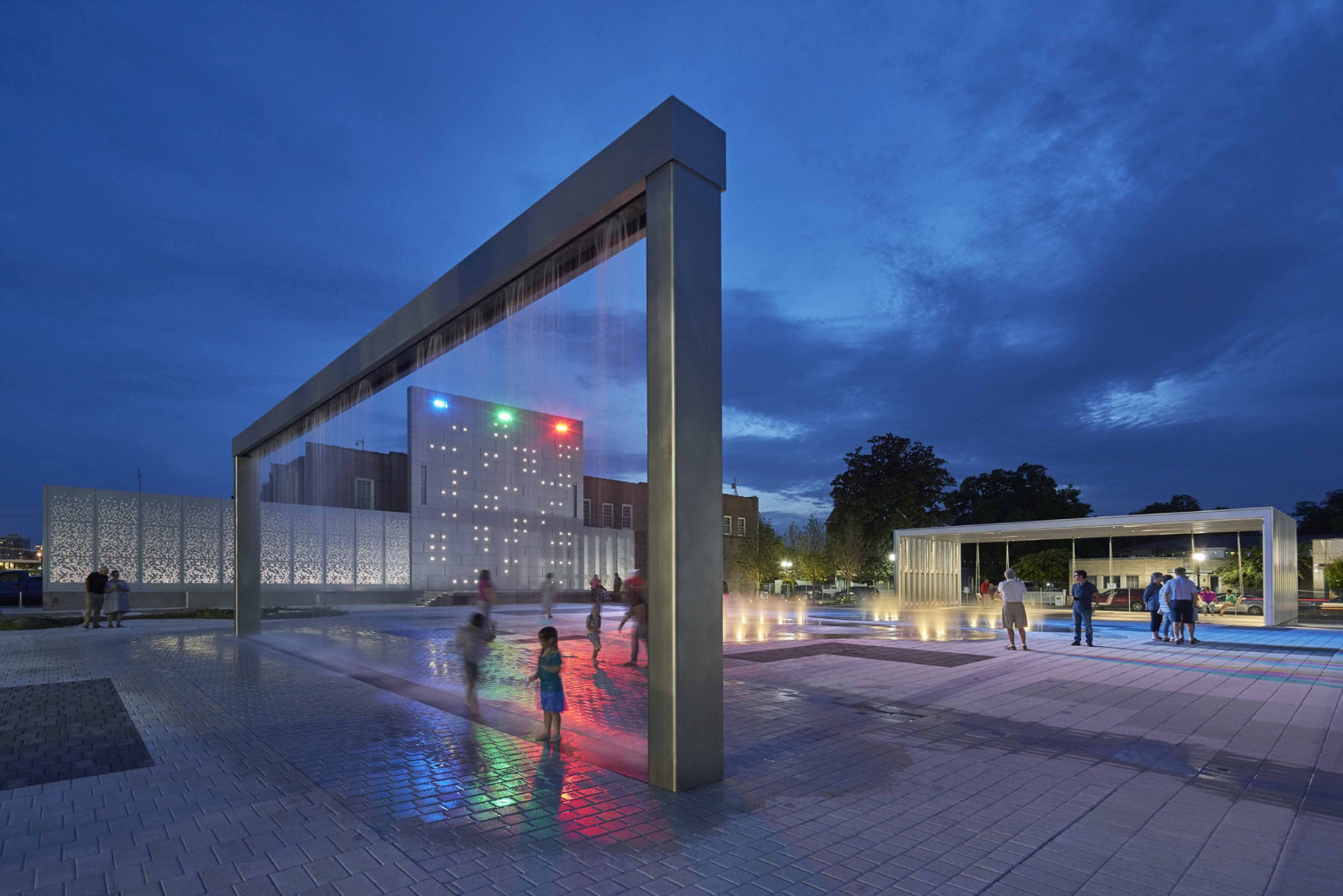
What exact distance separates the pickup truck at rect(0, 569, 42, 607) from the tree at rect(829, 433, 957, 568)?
4218 cm

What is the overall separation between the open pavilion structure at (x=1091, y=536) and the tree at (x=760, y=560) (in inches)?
519

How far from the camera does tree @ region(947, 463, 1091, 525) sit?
59.5 m

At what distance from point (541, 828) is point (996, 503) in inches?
2585

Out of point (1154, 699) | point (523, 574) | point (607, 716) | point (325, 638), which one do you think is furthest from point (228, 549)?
point (1154, 699)

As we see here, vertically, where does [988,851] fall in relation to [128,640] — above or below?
above

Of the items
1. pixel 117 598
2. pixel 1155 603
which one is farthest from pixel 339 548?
pixel 1155 603

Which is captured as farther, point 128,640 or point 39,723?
point 128,640

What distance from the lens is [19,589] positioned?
31.1 m

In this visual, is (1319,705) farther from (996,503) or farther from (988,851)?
(996,503)

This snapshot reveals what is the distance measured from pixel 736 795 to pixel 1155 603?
17.3 m

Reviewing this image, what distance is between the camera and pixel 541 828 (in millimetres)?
4723

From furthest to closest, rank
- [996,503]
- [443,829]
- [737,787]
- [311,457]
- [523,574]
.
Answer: [996,503], [523,574], [311,457], [737,787], [443,829]

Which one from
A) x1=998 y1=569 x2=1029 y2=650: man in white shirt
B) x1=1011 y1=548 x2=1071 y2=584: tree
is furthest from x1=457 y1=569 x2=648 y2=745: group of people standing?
x1=1011 y1=548 x2=1071 y2=584: tree

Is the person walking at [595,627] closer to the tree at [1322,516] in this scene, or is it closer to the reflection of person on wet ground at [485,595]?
the reflection of person on wet ground at [485,595]
